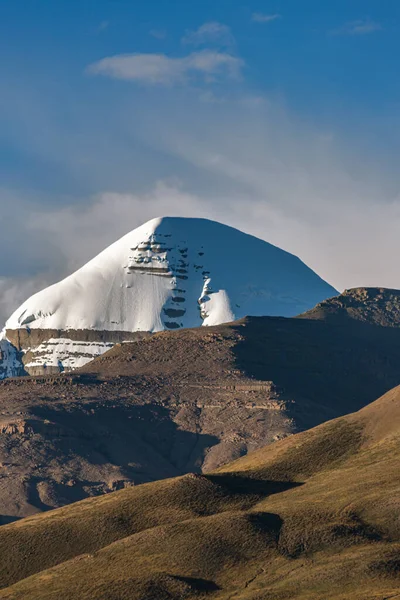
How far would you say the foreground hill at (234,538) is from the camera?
116 meters

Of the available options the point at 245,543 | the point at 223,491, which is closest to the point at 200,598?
the point at 245,543

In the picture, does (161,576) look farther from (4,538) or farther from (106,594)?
(4,538)

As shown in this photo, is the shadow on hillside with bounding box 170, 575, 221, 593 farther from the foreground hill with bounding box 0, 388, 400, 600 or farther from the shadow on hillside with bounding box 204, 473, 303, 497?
the shadow on hillside with bounding box 204, 473, 303, 497

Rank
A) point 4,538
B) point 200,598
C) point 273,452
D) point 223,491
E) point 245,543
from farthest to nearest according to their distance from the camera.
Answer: point 273,452 → point 223,491 → point 4,538 → point 245,543 → point 200,598

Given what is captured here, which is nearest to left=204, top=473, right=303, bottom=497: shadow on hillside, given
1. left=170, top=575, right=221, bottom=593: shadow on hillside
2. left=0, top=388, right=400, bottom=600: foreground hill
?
left=0, top=388, right=400, bottom=600: foreground hill

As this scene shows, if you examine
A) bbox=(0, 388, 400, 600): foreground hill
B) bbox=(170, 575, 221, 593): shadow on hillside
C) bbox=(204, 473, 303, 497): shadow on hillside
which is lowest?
bbox=(170, 575, 221, 593): shadow on hillside

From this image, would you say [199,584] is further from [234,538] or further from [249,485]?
[249,485]

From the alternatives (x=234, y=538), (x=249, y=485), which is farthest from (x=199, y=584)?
(x=249, y=485)

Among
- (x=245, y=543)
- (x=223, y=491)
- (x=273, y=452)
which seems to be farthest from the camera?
(x=273, y=452)

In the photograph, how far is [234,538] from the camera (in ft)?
419

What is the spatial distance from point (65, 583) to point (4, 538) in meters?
19.3

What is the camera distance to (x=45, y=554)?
135125mm

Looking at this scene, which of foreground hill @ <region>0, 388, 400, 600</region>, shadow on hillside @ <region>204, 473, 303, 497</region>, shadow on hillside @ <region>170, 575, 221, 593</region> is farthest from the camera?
shadow on hillside @ <region>204, 473, 303, 497</region>

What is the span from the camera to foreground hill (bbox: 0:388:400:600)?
11588 centimetres
